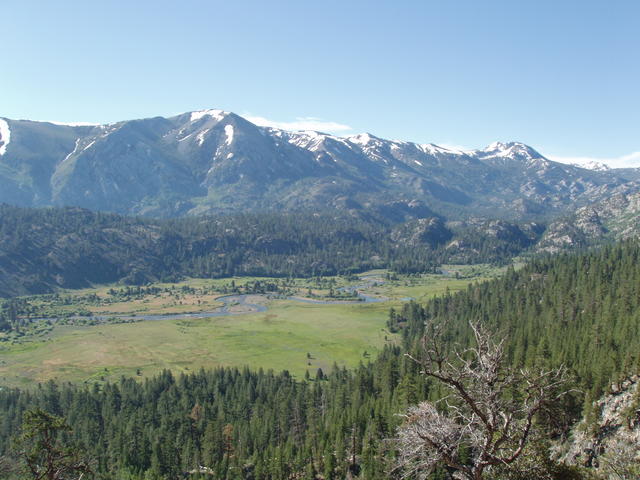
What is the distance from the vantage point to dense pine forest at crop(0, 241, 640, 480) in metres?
76.6

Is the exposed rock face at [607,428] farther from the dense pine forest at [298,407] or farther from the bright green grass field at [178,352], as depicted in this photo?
the bright green grass field at [178,352]

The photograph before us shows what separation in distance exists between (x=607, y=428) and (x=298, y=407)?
A: 61821mm

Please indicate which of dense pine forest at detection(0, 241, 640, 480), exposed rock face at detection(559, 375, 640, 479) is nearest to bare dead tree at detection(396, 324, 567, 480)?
exposed rock face at detection(559, 375, 640, 479)

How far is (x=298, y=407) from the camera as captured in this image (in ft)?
329

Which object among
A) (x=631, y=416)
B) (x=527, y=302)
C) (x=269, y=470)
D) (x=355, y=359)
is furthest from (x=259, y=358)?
(x=631, y=416)

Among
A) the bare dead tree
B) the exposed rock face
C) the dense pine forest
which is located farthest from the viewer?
the dense pine forest

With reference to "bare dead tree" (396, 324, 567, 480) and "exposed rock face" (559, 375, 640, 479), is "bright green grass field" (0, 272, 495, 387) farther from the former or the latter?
"bare dead tree" (396, 324, 567, 480)

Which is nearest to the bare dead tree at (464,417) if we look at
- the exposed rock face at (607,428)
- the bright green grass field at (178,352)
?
the exposed rock face at (607,428)

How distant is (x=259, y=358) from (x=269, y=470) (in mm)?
83956

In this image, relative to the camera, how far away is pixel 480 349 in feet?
56.2

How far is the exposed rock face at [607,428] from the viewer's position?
165 feet

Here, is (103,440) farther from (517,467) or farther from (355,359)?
(517,467)

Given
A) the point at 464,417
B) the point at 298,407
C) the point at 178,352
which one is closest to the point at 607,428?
the point at 464,417

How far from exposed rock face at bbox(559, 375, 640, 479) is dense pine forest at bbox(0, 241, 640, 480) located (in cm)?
202
